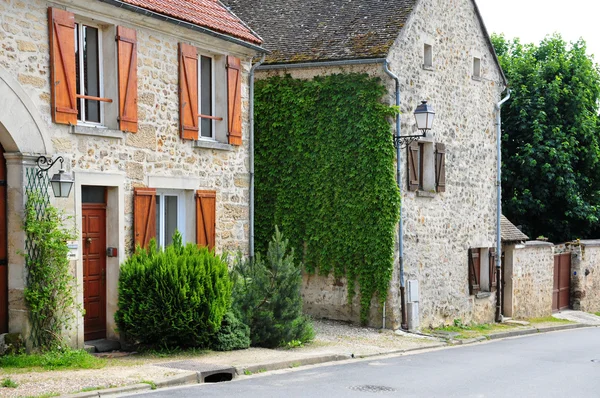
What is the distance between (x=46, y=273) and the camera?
11148 millimetres

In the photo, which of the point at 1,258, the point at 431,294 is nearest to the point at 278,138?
the point at 431,294

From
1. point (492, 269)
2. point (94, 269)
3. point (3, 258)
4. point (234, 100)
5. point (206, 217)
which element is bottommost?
point (492, 269)

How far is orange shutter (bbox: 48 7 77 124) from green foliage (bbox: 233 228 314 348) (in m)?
3.70

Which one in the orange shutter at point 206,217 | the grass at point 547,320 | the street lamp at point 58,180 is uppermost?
the street lamp at point 58,180

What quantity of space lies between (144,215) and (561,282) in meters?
18.0

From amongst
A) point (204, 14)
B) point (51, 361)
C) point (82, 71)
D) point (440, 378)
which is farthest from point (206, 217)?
point (440, 378)

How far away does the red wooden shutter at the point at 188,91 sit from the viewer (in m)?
13.8

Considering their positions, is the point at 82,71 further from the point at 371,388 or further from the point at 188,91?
the point at 371,388

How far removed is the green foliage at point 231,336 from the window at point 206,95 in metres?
3.53

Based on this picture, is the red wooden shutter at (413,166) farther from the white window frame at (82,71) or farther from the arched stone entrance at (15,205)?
the arched stone entrance at (15,205)

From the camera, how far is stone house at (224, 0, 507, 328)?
17812mm

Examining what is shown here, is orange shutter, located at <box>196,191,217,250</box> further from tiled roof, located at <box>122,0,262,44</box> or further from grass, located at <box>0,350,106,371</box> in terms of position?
grass, located at <box>0,350,106,371</box>

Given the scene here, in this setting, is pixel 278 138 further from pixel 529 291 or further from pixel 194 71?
pixel 529 291

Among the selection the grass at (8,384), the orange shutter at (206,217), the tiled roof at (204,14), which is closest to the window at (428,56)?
the tiled roof at (204,14)
